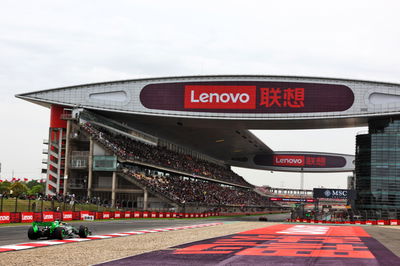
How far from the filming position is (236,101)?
211 ft

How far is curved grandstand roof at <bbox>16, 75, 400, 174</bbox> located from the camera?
6194cm

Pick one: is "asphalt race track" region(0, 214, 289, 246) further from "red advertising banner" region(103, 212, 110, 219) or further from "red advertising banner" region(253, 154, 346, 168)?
"red advertising banner" region(253, 154, 346, 168)

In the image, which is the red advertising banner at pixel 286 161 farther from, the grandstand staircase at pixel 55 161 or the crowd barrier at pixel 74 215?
the grandstand staircase at pixel 55 161

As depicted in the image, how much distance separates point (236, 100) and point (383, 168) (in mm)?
21252

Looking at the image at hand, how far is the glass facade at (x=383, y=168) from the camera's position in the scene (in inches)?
2461

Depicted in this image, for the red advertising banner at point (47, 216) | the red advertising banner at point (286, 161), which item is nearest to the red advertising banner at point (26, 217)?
the red advertising banner at point (47, 216)

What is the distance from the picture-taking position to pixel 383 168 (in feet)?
206

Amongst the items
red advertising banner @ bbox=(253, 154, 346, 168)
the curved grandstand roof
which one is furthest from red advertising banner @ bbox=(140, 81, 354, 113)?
red advertising banner @ bbox=(253, 154, 346, 168)

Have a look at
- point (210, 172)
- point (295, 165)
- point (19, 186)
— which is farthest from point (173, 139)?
point (19, 186)

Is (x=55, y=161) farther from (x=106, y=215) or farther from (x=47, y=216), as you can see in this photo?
(x=47, y=216)

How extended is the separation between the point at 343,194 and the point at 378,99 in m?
13.1

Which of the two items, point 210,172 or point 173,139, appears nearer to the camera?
point 173,139

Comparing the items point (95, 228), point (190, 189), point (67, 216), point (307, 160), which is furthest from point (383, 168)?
point (307, 160)

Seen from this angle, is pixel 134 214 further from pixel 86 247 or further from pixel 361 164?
pixel 86 247
